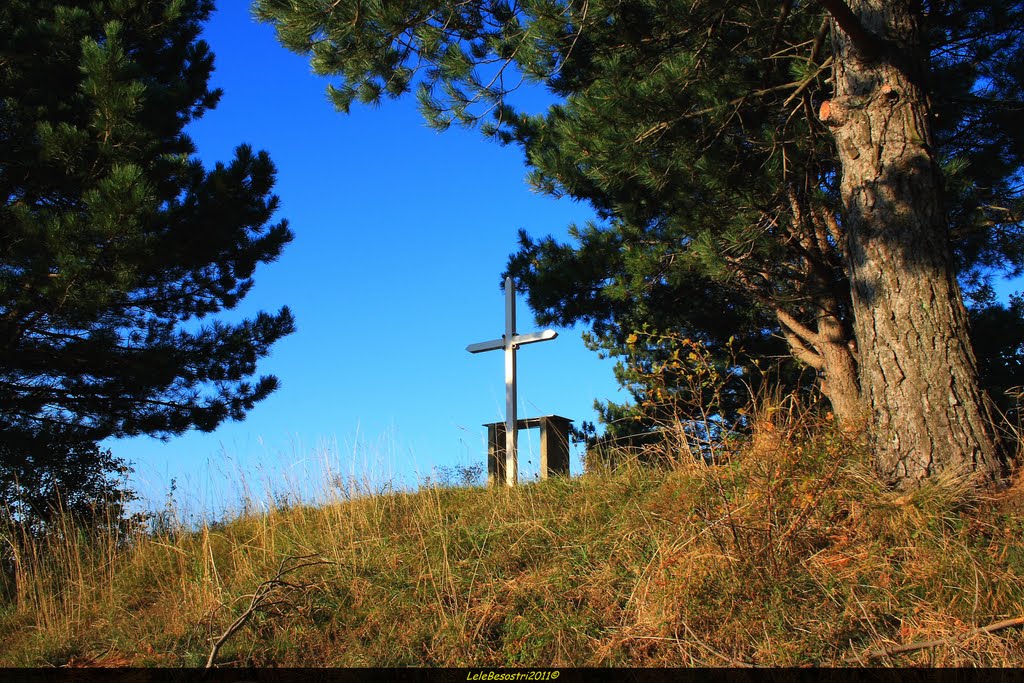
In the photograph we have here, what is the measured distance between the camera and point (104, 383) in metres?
9.52

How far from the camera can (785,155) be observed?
664 cm

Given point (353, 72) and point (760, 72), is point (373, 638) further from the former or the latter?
point (760, 72)

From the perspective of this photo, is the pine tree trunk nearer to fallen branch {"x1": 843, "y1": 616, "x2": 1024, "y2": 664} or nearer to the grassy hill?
the grassy hill

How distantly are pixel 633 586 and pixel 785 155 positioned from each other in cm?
428

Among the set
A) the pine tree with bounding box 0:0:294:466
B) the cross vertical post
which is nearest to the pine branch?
the cross vertical post

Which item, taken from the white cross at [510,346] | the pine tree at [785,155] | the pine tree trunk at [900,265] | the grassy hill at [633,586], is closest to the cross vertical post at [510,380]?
the white cross at [510,346]

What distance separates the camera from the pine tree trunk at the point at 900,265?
4.55m

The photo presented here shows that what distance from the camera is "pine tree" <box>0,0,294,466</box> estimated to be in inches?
304

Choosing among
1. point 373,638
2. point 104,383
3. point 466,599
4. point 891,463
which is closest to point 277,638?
point 373,638

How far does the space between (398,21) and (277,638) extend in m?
4.67

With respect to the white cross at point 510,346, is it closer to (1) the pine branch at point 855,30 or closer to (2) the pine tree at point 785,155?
(2) the pine tree at point 785,155

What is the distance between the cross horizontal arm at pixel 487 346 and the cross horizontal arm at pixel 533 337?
7.9 inches

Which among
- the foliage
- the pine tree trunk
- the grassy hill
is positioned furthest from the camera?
the foliage

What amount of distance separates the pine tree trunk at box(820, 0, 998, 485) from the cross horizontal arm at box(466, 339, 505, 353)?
157 inches
